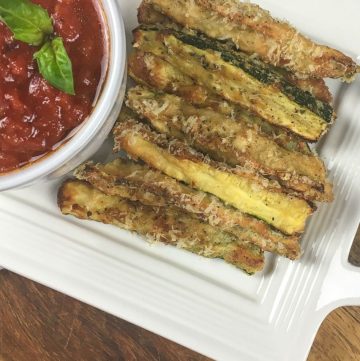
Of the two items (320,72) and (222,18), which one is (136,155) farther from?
(320,72)

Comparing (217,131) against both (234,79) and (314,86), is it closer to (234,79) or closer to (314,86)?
(234,79)

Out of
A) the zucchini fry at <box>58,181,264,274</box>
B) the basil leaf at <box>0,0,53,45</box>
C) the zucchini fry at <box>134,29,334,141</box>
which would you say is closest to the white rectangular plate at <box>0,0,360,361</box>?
the zucchini fry at <box>58,181,264,274</box>

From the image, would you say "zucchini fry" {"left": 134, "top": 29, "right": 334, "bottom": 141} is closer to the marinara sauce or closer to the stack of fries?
the stack of fries

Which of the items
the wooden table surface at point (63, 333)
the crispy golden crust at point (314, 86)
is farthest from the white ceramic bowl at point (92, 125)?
the wooden table surface at point (63, 333)

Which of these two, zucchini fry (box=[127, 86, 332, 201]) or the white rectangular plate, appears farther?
the white rectangular plate

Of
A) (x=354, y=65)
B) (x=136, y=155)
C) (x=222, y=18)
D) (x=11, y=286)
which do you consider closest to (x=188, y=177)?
(x=136, y=155)

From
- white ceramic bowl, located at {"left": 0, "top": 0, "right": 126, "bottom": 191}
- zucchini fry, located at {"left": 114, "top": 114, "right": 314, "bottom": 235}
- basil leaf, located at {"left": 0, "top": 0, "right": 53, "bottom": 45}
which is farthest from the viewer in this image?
zucchini fry, located at {"left": 114, "top": 114, "right": 314, "bottom": 235}
